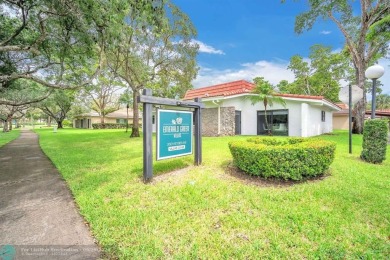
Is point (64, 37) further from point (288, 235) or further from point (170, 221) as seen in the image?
point (288, 235)

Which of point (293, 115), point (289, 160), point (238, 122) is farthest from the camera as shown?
point (238, 122)

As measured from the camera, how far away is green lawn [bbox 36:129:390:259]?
2512 millimetres

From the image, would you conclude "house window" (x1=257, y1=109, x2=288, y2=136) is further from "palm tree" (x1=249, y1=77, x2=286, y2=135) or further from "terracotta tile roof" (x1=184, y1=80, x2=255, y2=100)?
"terracotta tile roof" (x1=184, y1=80, x2=255, y2=100)

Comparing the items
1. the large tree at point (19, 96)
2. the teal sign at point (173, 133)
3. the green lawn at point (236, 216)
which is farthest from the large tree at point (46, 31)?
the green lawn at point (236, 216)

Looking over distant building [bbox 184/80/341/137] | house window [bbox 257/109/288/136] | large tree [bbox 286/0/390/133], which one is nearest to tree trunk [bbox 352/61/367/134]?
large tree [bbox 286/0/390/133]

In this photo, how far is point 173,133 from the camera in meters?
5.45

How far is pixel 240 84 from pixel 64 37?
14064 mm

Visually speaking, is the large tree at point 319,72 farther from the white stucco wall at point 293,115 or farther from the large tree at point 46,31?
the large tree at point 46,31

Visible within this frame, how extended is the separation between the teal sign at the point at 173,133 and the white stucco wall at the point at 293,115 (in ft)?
36.3

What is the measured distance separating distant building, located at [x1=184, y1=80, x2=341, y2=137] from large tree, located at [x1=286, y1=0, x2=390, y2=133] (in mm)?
3563

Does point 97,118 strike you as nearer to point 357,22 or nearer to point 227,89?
point 227,89

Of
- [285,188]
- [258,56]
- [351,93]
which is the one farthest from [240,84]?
[285,188]

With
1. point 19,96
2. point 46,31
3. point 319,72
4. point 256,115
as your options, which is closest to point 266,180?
point 46,31

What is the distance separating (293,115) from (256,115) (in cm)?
294
